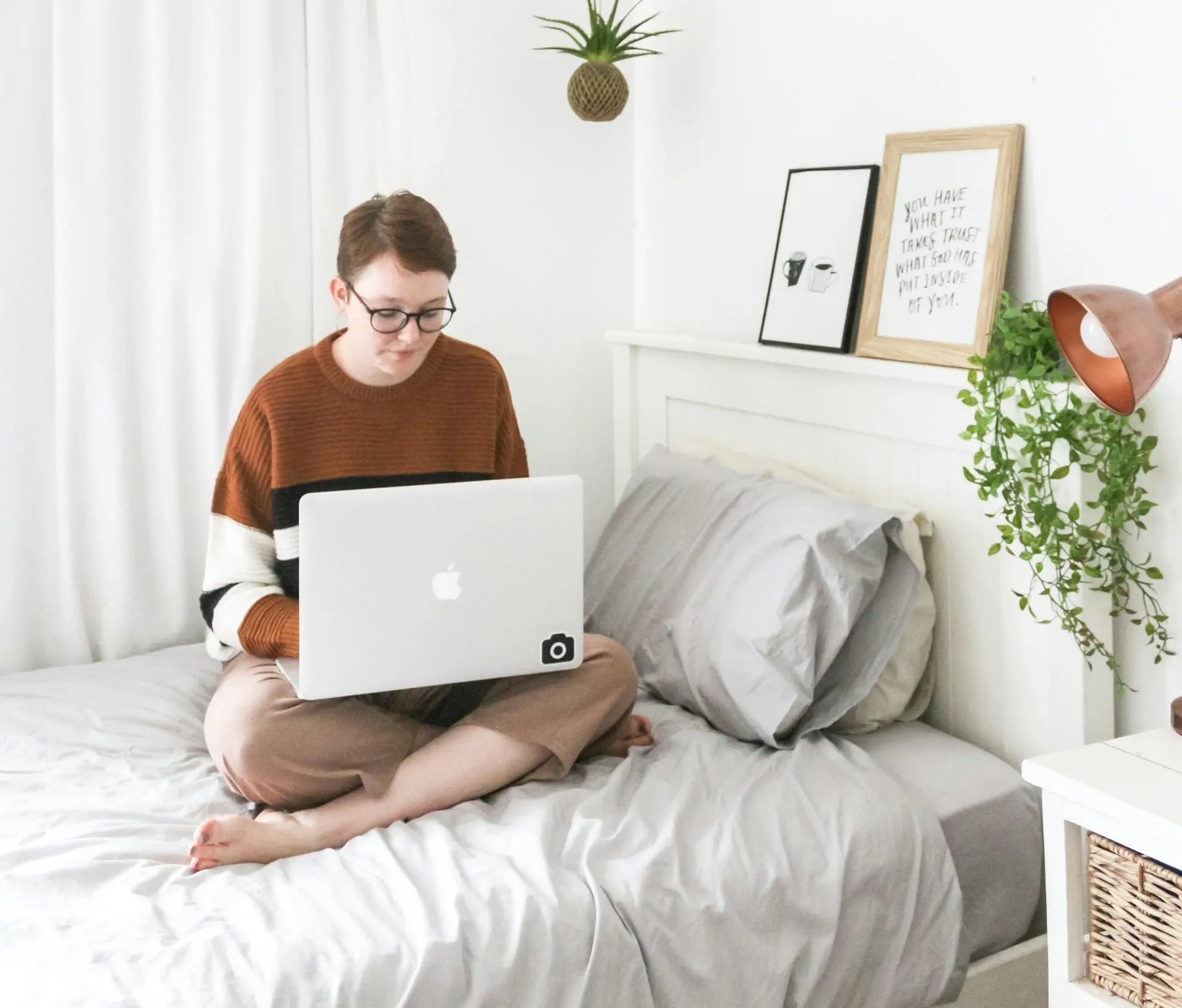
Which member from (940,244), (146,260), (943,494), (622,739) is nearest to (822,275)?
(940,244)

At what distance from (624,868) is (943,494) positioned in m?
0.75

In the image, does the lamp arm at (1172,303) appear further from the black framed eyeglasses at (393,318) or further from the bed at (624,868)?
the black framed eyeglasses at (393,318)

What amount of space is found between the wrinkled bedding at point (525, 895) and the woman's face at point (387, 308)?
60cm

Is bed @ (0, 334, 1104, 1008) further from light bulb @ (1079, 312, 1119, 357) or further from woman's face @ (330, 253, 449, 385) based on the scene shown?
woman's face @ (330, 253, 449, 385)

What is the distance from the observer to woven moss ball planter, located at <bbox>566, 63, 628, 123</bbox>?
7.61 feet

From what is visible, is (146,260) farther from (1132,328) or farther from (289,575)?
(1132,328)

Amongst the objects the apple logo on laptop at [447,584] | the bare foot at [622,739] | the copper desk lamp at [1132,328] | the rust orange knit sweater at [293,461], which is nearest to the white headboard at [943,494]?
the copper desk lamp at [1132,328]

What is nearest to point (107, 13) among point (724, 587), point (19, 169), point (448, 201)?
point (19, 169)

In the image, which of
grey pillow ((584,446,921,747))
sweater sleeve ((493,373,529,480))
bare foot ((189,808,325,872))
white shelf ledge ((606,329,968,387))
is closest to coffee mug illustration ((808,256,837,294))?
white shelf ledge ((606,329,968,387))

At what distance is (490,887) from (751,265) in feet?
4.25

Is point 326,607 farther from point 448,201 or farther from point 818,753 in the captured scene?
point 448,201

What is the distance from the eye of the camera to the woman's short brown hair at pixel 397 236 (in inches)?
67.4

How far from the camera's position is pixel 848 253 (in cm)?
199

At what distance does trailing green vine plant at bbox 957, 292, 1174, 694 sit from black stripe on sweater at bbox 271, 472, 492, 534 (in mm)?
719
